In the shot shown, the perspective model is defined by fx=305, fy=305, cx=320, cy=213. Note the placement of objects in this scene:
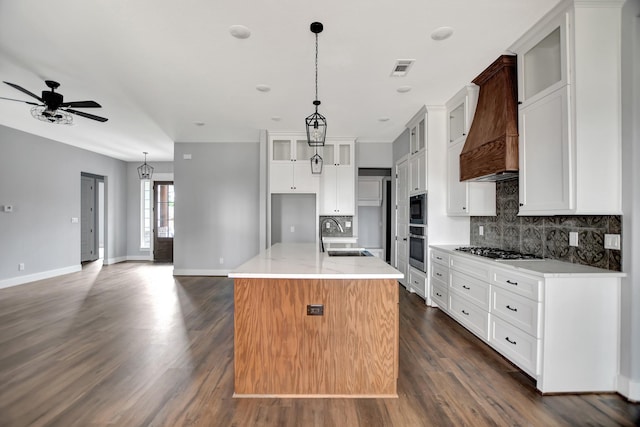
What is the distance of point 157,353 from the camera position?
9.04 feet

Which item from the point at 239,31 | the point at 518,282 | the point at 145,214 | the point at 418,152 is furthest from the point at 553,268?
the point at 145,214

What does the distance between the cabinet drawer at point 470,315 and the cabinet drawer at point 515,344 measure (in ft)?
0.36

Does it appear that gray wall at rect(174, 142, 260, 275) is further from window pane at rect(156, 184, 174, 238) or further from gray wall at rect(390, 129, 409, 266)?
gray wall at rect(390, 129, 409, 266)

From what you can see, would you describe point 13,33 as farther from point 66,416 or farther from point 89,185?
point 89,185

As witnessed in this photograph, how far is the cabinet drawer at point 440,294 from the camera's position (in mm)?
3705

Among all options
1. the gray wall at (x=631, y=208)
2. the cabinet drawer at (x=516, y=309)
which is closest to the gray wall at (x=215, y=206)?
the cabinet drawer at (x=516, y=309)

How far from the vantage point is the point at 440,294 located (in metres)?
3.89

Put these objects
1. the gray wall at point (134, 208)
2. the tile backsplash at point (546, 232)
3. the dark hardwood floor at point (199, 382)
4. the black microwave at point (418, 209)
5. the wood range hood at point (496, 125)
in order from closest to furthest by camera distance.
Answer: the dark hardwood floor at point (199, 382)
the tile backsplash at point (546, 232)
the wood range hood at point (496, 125)
the black microwave at point (418, 209)
the gray wall at point (134, 208)

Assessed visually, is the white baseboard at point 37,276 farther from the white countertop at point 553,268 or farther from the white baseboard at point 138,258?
the white countertop at point 553,268

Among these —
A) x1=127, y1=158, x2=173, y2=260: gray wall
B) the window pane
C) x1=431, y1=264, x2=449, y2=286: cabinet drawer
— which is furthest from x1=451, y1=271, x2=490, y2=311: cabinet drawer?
x1=127, y1=158, x2=173, y2=260: gray wall

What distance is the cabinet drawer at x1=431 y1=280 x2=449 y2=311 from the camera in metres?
3.71

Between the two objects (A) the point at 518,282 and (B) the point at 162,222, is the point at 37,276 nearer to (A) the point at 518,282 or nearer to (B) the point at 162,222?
(B) the point at 162,222

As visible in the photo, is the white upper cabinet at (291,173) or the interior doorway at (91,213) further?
the interior doorway at (91,213)

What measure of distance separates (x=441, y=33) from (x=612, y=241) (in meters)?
2.04
